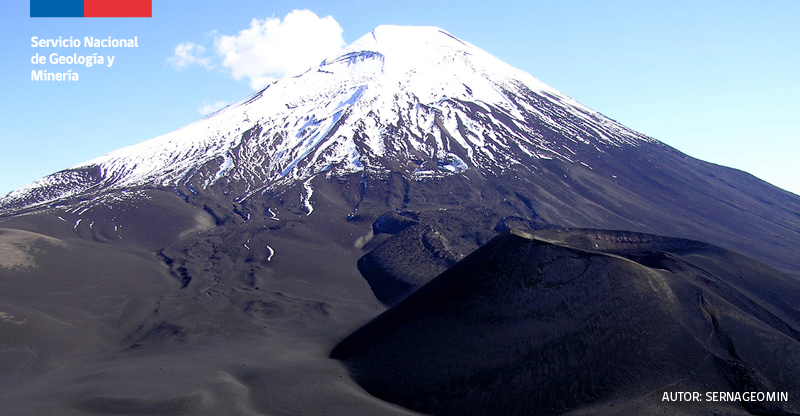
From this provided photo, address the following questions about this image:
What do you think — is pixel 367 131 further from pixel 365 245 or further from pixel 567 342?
pixel 567 342

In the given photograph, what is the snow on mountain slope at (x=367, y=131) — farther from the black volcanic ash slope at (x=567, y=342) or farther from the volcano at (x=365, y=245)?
the black volcanic ash slope at (x=567, y=342)

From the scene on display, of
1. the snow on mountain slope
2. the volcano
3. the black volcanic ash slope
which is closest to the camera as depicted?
the black volcanic ash slope

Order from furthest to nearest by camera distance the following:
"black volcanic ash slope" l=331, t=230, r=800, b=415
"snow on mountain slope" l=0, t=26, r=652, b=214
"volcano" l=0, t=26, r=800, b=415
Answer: "snow on mountain slope" l=0, t=26, r=652, b=214 → "volcano" l=0, t=26, r=800, b=415 → "black volcanic ash slope" l=331, t=230, r=800, b=415

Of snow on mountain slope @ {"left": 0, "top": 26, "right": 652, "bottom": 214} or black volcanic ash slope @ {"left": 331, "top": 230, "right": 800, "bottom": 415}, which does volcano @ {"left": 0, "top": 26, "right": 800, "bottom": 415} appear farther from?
snow on mountain slope @ {"left": 0, "top": 26, "right": 652, "bottom": 214}

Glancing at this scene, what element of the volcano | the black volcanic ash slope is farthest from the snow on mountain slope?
the black volcanic ash slope

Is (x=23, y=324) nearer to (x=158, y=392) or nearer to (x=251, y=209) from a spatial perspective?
(x=158, y=392)

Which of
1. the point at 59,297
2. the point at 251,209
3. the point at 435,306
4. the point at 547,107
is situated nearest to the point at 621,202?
the point at 547,107
